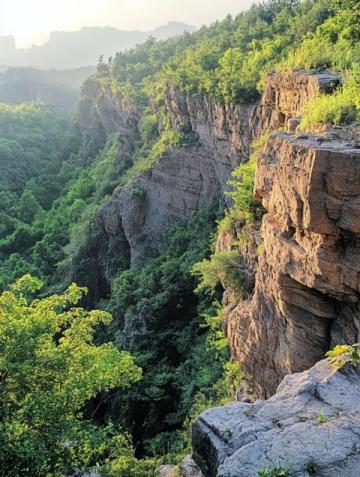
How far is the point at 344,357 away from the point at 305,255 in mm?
2394

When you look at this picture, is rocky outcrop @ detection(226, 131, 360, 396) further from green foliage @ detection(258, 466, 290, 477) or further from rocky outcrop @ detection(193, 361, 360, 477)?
green foliage @ detection(258, 466, 290, 477)

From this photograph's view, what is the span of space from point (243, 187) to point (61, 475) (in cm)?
785

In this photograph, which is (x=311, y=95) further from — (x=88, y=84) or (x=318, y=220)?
(x=88, y=84)

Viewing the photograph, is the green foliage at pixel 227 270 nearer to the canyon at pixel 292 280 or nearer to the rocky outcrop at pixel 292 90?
the canyon at pixel 292 280

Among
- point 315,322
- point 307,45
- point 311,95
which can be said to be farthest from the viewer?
point 307,45

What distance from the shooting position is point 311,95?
12.5 m

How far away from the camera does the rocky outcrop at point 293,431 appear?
5.53m

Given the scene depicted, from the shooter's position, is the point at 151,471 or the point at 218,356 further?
the point at 218,356

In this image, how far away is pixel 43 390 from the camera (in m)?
10.3

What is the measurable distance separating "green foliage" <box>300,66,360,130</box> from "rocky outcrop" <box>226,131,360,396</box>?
0.78 metres

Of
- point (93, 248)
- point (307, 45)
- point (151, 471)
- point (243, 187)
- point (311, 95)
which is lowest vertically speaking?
point (93, 248)

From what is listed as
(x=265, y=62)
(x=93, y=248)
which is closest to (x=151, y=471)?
(x=265, y=62)

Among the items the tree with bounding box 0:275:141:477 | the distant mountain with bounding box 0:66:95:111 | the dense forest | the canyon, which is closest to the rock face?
the dense forest

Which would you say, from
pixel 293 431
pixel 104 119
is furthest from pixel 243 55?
pixel 104 119
